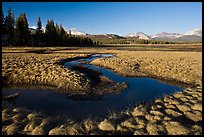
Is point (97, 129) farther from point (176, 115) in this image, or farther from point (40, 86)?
point (40, 86)

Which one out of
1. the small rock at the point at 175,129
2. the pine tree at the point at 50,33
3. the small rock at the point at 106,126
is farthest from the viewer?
the pine tree at the point at 50,33

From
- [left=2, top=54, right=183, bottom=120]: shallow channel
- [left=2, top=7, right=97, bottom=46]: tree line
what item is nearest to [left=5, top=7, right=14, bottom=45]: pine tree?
[left=2, top=7, right=97, bottom=46]: tree line

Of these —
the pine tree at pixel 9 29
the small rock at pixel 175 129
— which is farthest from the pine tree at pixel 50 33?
the small rock at pixel 175 129

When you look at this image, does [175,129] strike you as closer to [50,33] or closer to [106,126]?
[106,126]

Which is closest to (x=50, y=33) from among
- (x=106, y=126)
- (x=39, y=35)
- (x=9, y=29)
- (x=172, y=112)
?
(x=39, y=35)

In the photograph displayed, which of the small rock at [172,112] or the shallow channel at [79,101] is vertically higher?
the small rock at [172,112]

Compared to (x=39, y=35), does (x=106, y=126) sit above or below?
below

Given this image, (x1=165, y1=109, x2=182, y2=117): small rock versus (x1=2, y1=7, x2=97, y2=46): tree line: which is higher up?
(x1=2, y1=7, x2=97, y2=46): tree line

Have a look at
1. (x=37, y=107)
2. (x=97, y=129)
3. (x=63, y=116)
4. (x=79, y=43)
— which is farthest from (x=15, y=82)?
(x=79, y=43)

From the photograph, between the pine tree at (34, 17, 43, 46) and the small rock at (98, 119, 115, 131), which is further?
the pine tree at (34, 17, 43, 46)

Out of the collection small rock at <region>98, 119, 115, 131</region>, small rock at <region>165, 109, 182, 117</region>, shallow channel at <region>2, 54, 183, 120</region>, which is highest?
small rock at <region>165, 109, 182, 117</region>

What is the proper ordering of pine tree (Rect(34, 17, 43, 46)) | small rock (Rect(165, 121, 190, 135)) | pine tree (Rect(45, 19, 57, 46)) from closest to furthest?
small rock (Rect(165, 121, 190, 135))
pine tree (Rect(34, 17, 43, 46))
pine tree (Rect(45, 19, 57, 46))

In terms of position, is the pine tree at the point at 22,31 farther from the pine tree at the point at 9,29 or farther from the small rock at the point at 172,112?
the small rock at the point at 172,112

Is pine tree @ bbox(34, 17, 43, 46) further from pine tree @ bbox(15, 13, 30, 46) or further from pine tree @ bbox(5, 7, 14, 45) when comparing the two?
pine tree @ bbox(5, 7, 14, 45)
